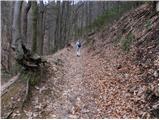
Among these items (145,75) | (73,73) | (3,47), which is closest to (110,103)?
(145,75)

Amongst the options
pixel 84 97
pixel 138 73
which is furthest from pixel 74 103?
pixel 138 73

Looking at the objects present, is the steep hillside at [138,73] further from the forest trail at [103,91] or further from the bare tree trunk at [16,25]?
the bare tree trunk at [16,25]

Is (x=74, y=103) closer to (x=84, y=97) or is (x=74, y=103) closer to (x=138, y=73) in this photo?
(x=84, y=97)

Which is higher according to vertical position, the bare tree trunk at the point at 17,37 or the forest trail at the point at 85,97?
the bare tree trunk at the point at 17,37

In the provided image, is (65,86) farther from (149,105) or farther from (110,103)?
(149,105)

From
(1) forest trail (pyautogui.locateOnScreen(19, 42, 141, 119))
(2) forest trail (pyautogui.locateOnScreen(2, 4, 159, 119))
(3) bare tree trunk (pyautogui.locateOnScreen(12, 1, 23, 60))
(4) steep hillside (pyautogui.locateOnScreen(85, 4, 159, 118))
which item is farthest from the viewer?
(3) bare tree trunk (pyautogui.locateOnScreen(12, 1, 23, 60))

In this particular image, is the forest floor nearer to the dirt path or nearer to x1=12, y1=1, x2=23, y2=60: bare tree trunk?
the dirt path

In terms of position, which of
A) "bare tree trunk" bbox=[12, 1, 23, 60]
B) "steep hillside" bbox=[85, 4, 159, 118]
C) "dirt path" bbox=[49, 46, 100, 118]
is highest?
"bare tree trunk" bbox=[12, 1, 23, 60]

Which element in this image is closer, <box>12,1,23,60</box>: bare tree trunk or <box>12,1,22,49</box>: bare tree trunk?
<box>12,1,22,49</box>: bare tree trunk

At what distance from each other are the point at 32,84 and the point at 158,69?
479 centimetres

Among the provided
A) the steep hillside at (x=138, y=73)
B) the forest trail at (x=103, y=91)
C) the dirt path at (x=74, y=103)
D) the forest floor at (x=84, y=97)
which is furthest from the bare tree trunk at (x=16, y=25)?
the steep hillside at (x=138, y=73)

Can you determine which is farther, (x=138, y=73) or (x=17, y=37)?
(x=138, y=73)

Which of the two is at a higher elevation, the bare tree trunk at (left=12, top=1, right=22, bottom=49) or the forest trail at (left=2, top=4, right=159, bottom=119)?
the bare tree trunk at (left=12, top=1, right=22, bottom=49)

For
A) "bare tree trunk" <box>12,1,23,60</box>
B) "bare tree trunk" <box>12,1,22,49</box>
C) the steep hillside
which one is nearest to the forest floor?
the steep hillside
